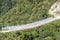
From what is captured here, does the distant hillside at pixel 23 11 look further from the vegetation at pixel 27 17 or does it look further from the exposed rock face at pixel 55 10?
the exposed rock face at pixel 55 10

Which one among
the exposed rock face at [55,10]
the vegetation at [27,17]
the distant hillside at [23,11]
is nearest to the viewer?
the vegetation at [27,17]

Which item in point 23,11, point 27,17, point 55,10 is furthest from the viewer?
point 23,11

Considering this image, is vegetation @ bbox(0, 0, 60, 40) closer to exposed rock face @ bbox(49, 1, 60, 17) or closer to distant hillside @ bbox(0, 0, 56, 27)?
distant hillside @ bbox(0, 0, 56, 27)

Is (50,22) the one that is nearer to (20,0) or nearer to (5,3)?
(20,0)

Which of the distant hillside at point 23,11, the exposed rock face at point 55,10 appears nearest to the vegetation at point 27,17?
the distant hillside at point 23,11

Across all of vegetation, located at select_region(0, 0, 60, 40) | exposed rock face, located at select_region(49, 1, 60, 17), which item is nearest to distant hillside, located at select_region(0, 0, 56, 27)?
vegetation, located at select_region(0, 0, 60, 40)

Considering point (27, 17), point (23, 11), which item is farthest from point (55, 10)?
point (23, 11)

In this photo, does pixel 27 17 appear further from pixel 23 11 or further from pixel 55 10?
pixel 55 10
